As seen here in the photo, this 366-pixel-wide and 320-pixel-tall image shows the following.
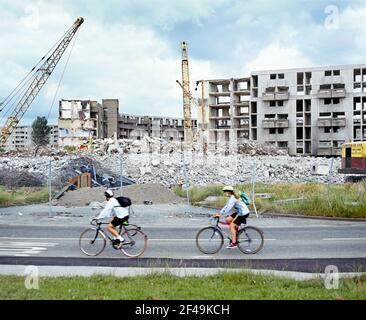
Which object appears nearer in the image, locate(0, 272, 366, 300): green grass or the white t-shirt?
locate(0, 272, 366, 300): green grass

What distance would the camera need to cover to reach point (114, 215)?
1111cm

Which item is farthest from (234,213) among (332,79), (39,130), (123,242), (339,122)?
(39,130)

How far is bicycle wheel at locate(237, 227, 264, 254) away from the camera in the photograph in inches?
459

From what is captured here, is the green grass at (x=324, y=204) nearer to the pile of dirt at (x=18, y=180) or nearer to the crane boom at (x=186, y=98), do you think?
the pile of dirt at (x=18, y=180)

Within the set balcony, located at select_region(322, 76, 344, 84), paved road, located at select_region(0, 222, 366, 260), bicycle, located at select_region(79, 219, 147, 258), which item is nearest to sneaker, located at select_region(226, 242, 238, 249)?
paved road, located at select_region(0, 222, 366, 260)

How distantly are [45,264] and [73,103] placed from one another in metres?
91.6

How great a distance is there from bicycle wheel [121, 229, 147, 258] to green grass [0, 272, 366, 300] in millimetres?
3101

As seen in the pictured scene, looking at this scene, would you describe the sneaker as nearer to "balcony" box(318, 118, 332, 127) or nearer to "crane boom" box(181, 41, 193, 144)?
"balcony" box(318, 118, 332, 127)

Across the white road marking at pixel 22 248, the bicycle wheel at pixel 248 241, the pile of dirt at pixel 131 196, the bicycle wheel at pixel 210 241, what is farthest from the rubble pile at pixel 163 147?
the bicycle wheel at pixel 248 241

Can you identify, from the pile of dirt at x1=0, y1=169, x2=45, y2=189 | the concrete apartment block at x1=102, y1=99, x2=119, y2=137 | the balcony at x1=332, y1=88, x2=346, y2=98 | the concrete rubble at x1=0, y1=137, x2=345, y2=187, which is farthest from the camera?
the concrete apartment block at x1=102, y1=99, x2=119, y2=137

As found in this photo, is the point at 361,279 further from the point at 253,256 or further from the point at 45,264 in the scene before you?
the point at 45,264
